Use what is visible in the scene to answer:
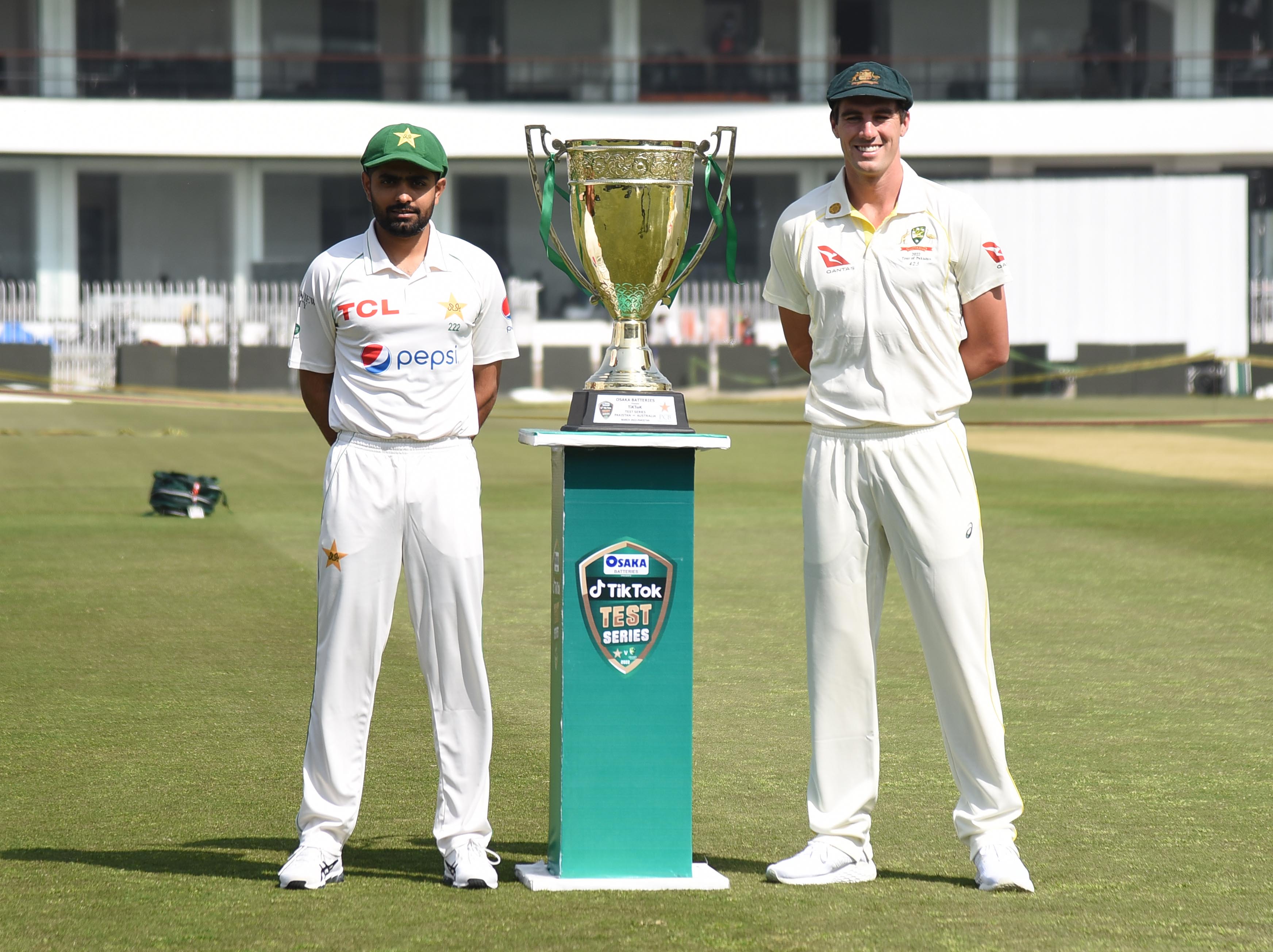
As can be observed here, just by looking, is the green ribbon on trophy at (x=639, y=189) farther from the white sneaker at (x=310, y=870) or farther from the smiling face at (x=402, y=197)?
the white sneaker at (x=310, y=870)

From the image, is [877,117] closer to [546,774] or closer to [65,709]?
[546,774]

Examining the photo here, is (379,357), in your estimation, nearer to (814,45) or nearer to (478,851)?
(478,851)

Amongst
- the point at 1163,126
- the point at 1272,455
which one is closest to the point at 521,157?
the point at 1163,126

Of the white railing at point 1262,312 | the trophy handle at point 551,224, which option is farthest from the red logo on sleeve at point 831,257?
the white railing at point 1262,312

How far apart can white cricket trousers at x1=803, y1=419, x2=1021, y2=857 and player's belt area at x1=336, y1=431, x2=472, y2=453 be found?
Answer: 40.7 inches

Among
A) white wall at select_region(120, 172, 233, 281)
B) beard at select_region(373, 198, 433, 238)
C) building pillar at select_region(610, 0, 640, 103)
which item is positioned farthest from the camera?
white wall at select_region(120, 172, 233, 281)

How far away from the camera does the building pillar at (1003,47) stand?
1718 inches

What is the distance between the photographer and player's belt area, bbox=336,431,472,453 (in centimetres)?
473

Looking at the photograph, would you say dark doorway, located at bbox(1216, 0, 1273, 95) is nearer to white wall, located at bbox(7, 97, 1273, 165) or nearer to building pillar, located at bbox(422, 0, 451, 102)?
white wall, located at bbox(7, 97, 1273, 165)

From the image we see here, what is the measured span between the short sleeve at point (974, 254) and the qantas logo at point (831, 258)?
0.31 meters

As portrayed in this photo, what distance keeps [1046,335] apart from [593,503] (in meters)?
34.1

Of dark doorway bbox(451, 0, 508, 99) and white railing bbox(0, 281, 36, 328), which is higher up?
dark doorway bbox(451, 0, 508, 99)

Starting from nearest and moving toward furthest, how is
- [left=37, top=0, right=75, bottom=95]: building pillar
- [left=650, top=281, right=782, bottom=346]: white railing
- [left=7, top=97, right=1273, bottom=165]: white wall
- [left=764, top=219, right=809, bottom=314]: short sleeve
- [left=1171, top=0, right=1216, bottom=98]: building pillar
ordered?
[left=764, top=219, right=809, bottom=314]: short sleeve → [left=650, top=281, right=782, bottom=346]: white railing → [left=7, top=97, right=1273, bottom=165]: white wall → [left=37, top=0, right=75, bottom=95]: building pillar → [left=1171, top=0, right=1216, bottom=98]: building pillar

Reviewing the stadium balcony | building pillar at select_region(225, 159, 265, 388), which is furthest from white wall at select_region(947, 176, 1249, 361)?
building pillar at select_region(225, 159, 265, 388)
